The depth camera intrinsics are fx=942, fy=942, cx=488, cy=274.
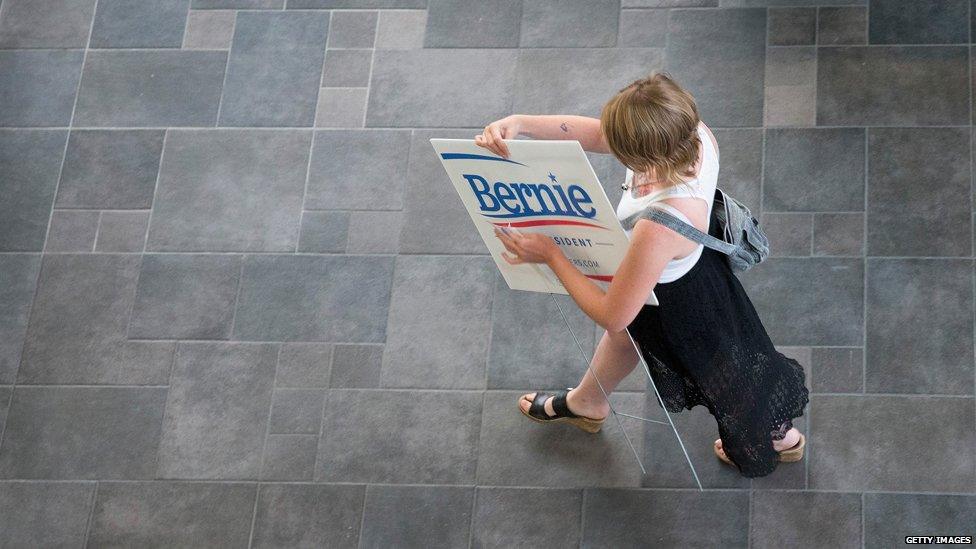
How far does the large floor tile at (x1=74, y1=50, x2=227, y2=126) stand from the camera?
11.5 ft

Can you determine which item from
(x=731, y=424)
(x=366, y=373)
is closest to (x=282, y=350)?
(x=366, y=373)

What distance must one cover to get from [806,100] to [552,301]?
112 centimetres

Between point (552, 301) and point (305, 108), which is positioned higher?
point (305, 108)

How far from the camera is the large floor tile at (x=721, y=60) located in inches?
128

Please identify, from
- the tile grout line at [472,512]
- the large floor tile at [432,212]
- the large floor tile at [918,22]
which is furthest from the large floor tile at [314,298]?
the large floor tile at [918,22]

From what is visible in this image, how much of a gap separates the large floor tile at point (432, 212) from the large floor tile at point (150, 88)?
31.8 inches

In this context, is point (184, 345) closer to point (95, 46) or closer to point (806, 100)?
point (95, 46)

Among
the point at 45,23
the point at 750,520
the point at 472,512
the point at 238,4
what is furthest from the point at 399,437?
the point at 45,23

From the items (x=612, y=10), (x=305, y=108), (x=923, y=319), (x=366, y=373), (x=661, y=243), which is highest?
(x=661, y=243)

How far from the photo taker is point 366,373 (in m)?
3.06

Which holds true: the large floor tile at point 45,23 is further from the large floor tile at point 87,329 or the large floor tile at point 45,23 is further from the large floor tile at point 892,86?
the large floor tile at point 892,86

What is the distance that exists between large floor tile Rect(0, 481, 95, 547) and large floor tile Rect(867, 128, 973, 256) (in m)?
2.64

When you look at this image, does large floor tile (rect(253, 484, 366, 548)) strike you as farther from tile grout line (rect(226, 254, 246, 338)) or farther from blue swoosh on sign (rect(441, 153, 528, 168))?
blue swoosh on sign (rect(441, 153, 528, 168))

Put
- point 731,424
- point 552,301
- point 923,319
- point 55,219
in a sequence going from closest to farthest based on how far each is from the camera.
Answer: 1. point 731,424
2. point 923,319
3. point 552,301
4. point 55,219
